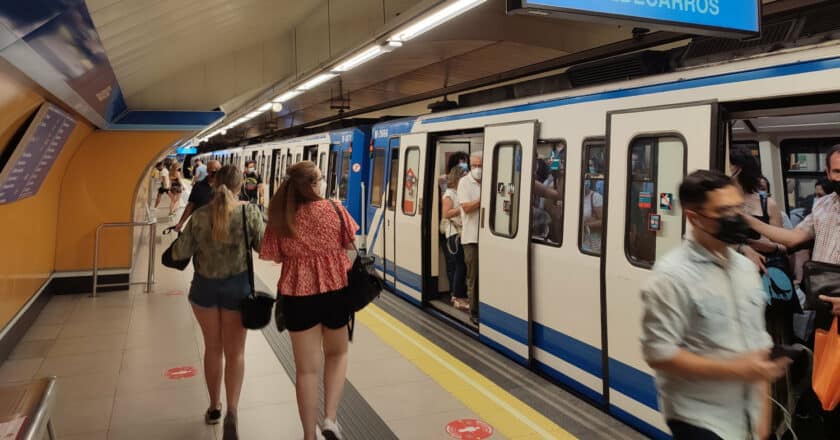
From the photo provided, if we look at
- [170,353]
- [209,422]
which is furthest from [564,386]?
[170,353]

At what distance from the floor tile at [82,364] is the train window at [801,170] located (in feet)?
20.4

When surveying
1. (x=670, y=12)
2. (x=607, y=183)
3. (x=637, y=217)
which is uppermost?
(x=670, y=12)

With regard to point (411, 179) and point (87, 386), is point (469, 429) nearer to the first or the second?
point (87, 386)

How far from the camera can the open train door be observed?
4.77 metres

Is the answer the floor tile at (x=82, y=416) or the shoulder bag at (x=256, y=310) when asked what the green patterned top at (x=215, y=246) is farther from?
the floor tile at (x=82, y=416)

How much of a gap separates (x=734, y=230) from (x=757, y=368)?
42 cm

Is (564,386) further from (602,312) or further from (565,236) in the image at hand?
(565,236)

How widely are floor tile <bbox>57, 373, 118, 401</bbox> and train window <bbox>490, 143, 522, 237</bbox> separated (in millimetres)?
3460

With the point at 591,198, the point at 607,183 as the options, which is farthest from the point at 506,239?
the point at 607,183

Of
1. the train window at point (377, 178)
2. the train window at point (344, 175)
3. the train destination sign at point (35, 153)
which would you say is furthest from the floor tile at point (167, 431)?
the train window at point (344, 175)

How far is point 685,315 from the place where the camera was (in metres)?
1.82

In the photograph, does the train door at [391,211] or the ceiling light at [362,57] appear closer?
the ceiling light at [362,57]

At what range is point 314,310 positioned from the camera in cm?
324

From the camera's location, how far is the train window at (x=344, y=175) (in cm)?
970
